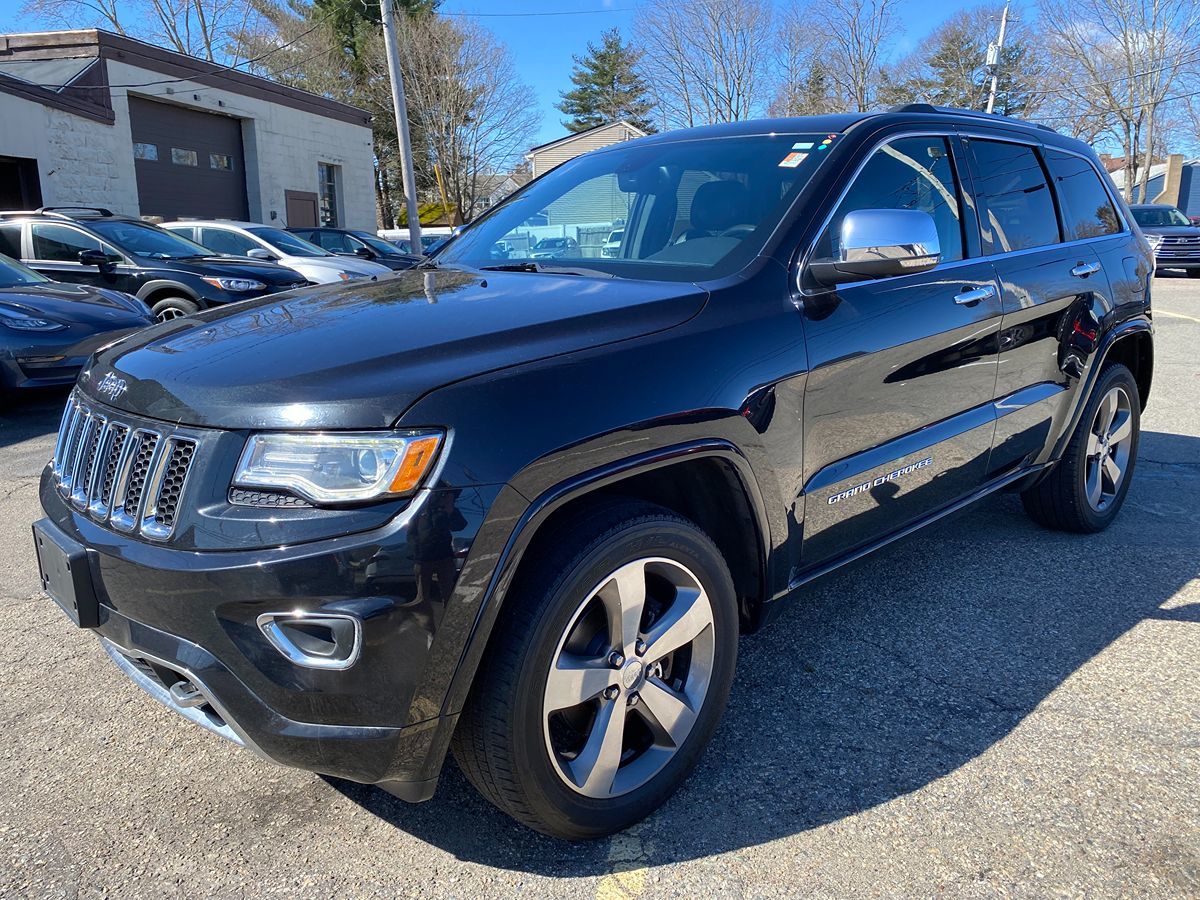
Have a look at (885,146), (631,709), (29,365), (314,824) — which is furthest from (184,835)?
(29,365)

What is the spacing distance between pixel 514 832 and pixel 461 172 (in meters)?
39.6

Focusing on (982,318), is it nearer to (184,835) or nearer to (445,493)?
(445,493)

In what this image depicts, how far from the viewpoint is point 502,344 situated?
2070 mm

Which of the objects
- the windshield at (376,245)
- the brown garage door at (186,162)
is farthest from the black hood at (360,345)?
the brown garage door at (186,162)

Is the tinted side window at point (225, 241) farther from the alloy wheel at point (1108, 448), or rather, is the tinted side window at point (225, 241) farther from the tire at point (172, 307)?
the alloy wheel at point (1108, 448)

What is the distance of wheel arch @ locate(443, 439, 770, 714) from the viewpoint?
1.90 metres

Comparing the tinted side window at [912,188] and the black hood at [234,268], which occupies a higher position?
the tinted side window at [912,188]

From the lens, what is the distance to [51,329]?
684cm

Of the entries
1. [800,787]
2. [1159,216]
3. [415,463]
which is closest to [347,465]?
[415,463]

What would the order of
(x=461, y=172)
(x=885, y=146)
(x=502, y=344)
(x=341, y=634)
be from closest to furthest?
1. (x=341, y=634)
2. (x=502, y=344)
3. (x=885, y=146)
4. (x=461, y=172)

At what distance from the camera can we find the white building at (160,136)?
56.4 feet

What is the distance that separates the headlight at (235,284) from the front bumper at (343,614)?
7933 millimetres

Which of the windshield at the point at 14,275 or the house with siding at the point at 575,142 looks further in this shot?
the house with siding at the point at 575,142

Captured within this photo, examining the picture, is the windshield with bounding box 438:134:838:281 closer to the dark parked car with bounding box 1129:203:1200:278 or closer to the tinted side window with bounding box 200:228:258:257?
the tinted side window with bounding box 200:228:258:257
